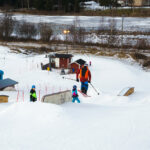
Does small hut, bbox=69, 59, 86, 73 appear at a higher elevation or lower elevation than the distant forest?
lower

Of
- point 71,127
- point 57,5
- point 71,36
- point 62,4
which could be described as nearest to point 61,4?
point 62,4

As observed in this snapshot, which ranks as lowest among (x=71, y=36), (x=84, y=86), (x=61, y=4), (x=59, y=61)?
(x=59, y=61)

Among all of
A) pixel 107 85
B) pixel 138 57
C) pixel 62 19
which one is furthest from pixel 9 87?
pixel 62 19

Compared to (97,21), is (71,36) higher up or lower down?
lower down

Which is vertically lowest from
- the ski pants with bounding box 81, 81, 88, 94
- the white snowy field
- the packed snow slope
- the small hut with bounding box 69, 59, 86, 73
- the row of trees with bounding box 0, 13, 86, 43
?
the small hut with bounding box 69, 59, 86, 73

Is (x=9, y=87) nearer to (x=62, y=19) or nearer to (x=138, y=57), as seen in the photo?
(x=138, y=57)

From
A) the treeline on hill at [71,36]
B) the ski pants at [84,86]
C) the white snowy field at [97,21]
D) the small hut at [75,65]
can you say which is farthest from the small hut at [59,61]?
the white snowy field at [97,21]

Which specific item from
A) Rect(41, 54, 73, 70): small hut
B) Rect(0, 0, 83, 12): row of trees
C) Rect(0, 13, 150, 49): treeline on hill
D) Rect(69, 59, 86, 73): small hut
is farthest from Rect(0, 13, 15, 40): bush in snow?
Rect(69, 59, 86, 73): small hut

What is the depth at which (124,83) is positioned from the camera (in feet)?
60.1

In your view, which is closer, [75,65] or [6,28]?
[75,65]

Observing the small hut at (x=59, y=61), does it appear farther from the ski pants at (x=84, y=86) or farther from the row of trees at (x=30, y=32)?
the row of trees at (x=30, y=32)

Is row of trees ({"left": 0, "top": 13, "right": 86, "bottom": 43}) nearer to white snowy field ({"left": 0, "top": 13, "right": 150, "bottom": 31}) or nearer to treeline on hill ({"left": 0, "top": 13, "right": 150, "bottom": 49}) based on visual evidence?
treeline on hill ({"left": 0, "top": 13, "right": 150, "bottom": 49})

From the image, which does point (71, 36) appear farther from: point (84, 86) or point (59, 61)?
point (84, 86)

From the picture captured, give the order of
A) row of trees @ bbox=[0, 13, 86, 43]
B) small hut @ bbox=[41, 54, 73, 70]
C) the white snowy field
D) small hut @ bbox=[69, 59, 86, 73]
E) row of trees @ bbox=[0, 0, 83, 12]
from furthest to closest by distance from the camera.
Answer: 1. row of trees @ bbox=[0, 0, 83, 12]
2. the white snowy field
3. row of trees @ bbox=[0, 13, 86, 43]
4. small hut @ bbox=[41, 54, 73, 70]
5. small hut @ bbox=[69, 59, 86, 73]
